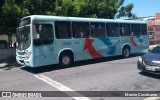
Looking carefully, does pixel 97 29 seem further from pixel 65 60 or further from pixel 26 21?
pixel 26 21

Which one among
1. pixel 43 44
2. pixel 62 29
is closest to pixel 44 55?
pixel 43 44

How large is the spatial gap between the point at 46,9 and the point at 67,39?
4630 millimetres

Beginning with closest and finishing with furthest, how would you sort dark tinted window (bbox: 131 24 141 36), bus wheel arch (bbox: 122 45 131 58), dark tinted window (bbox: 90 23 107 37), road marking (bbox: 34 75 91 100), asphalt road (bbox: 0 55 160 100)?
road marking (bbox: 34 75 91 100), asphalt road (bbox: 0 55 160 100), dark tinted window (bbox: 90 23 107 37), bus wheel arch (bbox: 122 45 131 58), dark tinted window (bbox: 131 24 141 36)

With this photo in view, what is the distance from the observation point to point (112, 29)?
50.6ft

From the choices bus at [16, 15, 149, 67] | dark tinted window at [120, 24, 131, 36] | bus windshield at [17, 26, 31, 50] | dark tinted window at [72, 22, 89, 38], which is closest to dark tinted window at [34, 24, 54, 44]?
bus at [16, 15, 149, 67]

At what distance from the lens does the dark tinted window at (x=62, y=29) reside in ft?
40.5

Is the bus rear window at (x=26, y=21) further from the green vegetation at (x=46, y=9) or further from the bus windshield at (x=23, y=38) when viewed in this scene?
the green vegetation at (x=46, y=9)

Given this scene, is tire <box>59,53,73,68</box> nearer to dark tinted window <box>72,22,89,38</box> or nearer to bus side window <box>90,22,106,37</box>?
dark tinted window <box>72,22,89,38</box>

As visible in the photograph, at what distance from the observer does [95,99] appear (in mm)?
7035

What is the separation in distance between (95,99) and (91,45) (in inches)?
285

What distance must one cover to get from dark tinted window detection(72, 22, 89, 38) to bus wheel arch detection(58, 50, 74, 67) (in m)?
1.03

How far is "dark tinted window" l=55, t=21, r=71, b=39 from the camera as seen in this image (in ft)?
40.5

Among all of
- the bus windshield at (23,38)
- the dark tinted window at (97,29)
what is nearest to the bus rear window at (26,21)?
the bus windshield at (23,38)

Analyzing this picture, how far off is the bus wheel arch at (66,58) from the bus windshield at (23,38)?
192 cm
